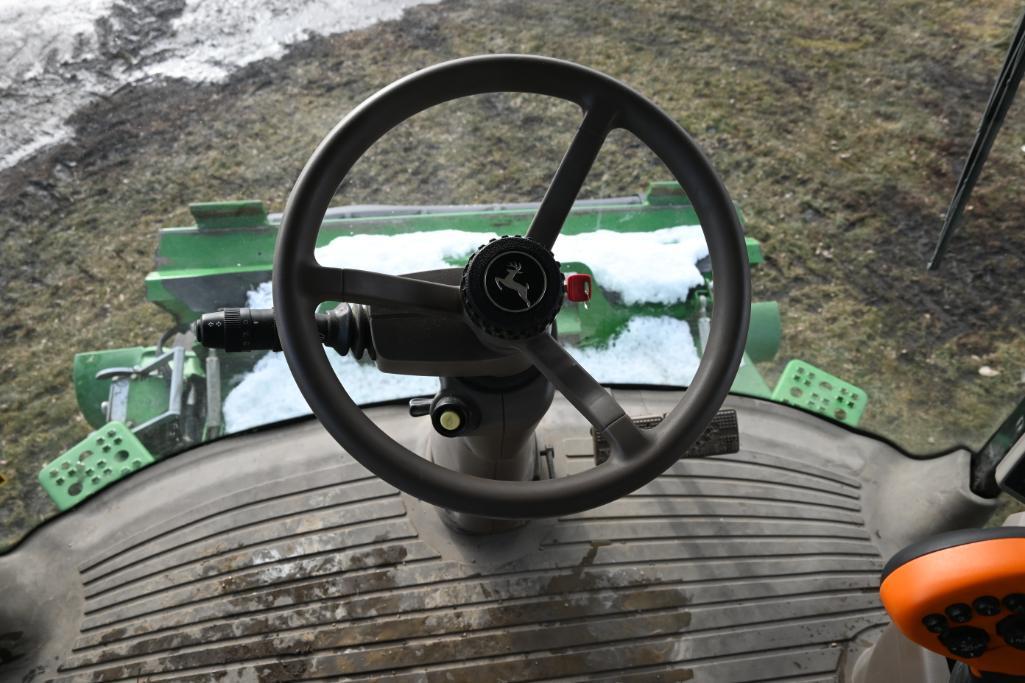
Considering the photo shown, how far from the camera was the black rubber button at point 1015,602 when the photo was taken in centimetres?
84

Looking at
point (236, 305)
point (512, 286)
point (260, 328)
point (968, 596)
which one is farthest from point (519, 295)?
point (236, 305)

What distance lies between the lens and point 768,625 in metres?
1.25

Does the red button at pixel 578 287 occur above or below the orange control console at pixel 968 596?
above

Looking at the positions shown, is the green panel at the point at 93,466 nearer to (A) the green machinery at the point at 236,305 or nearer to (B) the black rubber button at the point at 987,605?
(A) the green machinery at the point at 236,305

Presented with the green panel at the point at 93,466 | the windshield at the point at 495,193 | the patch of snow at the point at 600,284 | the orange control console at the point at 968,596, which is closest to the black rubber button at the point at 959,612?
the orange control console at the point at 968,596

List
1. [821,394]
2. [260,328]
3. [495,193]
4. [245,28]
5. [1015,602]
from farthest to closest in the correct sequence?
[245,28]
[495,193]
[821,394]
[260,328]
[1015,602]

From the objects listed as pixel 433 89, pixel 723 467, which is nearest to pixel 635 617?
pixel 723 467

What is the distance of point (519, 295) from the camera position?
86 centimetres

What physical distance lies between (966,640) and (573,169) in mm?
661

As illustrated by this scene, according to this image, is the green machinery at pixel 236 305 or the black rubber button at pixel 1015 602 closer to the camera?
the black rubber button at pixel 1015 602

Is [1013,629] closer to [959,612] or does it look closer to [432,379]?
[959,612]

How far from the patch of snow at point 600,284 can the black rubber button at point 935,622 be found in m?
0.89

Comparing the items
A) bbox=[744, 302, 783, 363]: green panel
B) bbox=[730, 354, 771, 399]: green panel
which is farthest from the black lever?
bbox=[744, 302, 783, 363]: green panel

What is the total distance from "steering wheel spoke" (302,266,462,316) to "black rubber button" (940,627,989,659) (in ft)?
2.05
